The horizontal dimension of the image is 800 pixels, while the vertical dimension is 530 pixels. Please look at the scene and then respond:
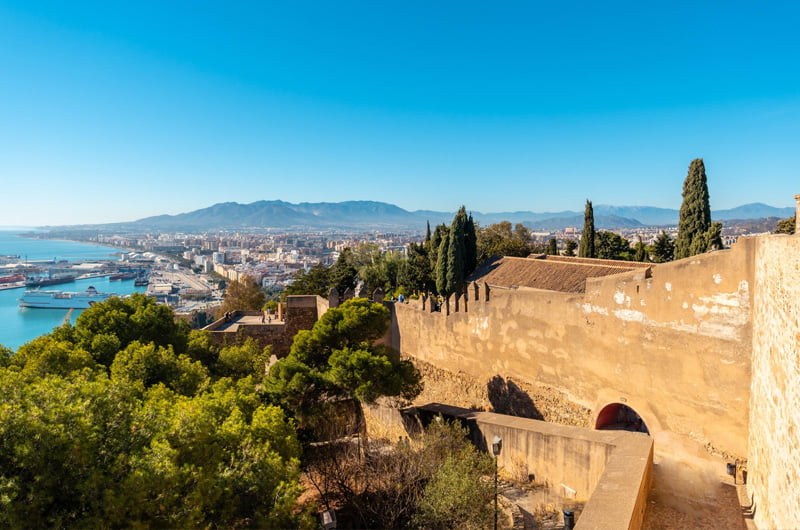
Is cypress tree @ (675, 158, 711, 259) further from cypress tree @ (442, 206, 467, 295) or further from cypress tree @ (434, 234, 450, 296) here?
cypress tree @ (434, 234, 450, 296)

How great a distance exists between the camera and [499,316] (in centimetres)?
1197

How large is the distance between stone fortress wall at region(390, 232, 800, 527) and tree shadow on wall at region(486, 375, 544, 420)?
390mm

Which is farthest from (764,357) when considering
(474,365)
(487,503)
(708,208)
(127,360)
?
(708,208)

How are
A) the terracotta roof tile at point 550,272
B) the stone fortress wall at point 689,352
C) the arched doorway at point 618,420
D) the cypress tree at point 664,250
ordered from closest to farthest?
the stone fortress wall at point 689,352, the arched doorway at point 618,420, the terracotta roof tile at point 550,272, the cypress tree at point 664,250

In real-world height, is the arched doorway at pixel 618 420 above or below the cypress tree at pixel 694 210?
below

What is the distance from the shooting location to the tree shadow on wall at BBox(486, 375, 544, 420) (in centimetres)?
1141

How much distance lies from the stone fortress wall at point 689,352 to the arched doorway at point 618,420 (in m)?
0.31

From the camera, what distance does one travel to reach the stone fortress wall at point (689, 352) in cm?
517

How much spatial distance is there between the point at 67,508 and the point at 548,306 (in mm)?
9337

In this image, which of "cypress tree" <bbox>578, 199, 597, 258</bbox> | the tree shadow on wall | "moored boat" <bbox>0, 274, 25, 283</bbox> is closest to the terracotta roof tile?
the tree shadow on wall

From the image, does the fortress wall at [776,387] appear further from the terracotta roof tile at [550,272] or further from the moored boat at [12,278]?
the moored boat at [12,278]

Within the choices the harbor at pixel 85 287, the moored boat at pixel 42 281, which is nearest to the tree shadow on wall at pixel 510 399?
the harbor at pixel 85 287

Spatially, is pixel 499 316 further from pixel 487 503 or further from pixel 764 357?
pixel 764 357

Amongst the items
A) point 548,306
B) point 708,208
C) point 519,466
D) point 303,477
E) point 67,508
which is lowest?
point 303,477
